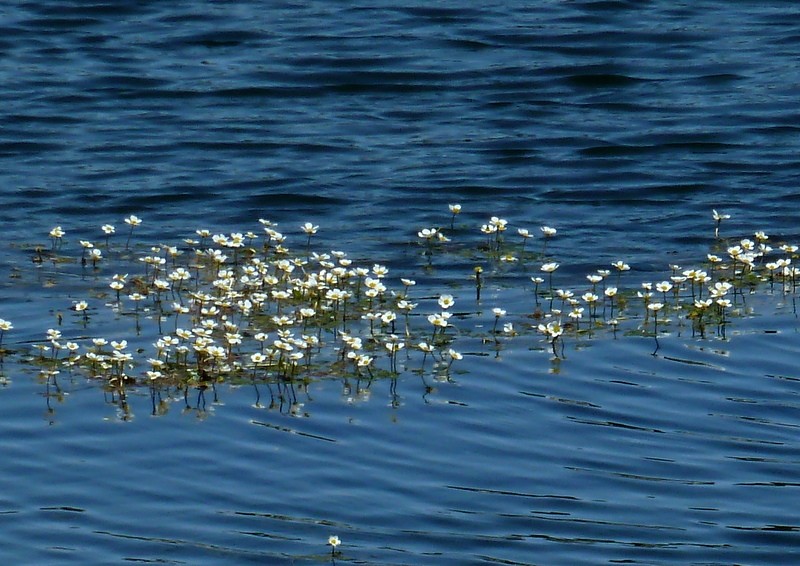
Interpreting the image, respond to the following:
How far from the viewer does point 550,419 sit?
23.4ft

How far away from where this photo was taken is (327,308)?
28.6 feet

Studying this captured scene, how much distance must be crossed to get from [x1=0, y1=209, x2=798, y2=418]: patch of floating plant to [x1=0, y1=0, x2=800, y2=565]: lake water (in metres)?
0.04

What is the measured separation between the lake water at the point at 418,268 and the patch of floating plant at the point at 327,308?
4cm

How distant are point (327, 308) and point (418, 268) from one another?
1.51 meters

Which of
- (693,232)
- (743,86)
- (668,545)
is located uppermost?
(743,86)

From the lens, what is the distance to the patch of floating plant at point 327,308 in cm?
765

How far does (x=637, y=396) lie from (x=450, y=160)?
5.83 metres

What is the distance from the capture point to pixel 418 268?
10102 millimetres

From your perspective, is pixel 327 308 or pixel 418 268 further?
pixel 418 268

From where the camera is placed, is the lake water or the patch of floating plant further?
the patch of floating plant

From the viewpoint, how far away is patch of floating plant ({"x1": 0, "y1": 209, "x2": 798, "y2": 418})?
25.1 feet

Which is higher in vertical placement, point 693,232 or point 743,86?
point 743,86

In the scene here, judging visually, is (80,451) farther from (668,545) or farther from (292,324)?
(668,545)

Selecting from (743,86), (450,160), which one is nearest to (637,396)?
(450,160)
